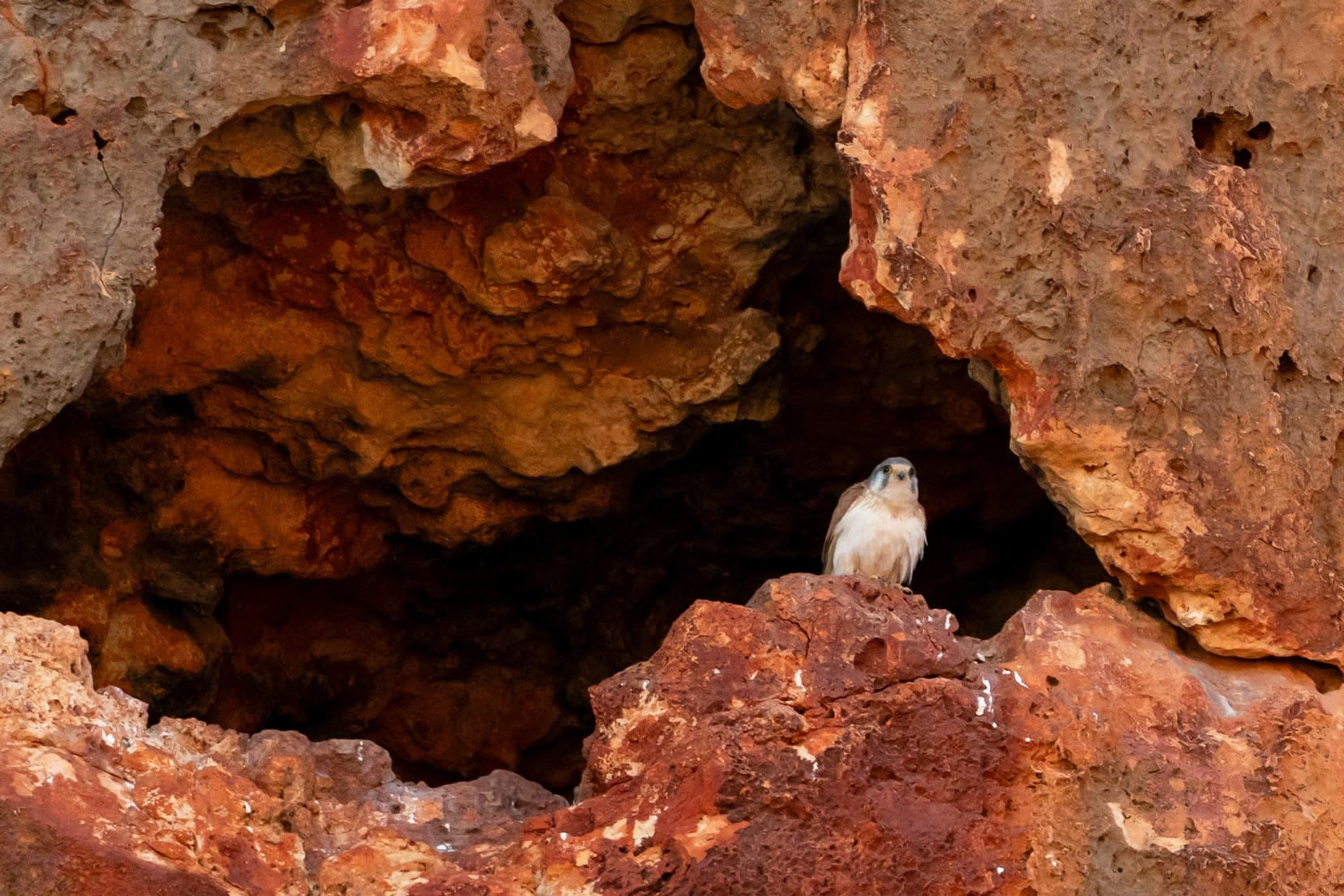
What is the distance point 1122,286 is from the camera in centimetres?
541

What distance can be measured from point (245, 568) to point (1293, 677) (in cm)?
419

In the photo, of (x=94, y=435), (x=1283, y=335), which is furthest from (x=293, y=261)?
(x=1283, y=335)

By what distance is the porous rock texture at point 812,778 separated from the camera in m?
4.91

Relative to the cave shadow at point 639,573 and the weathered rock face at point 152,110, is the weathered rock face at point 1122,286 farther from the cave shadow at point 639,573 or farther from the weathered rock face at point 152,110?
the cave shadow at point 639,573

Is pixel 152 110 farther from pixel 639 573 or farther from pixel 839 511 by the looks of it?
pixel 639 573

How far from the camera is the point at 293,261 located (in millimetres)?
7035

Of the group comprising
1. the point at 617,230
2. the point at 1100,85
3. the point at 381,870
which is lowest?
the point at 381,870

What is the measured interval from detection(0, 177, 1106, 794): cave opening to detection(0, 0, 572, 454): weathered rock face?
59.6 inches

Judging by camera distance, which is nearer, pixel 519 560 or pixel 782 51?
pixel 782 51

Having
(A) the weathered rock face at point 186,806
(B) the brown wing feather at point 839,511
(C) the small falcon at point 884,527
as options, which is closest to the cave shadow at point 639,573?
(B) the brown wing feather at point 839,511

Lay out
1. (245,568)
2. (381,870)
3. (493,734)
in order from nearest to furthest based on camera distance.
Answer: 1. (381,870)
2. (245,568)
3. (493,734)

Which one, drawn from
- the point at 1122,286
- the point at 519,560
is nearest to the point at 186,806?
the point at 1122,286

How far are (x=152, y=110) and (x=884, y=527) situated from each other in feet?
10.5

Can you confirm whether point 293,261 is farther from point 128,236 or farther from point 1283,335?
point 1283,335
